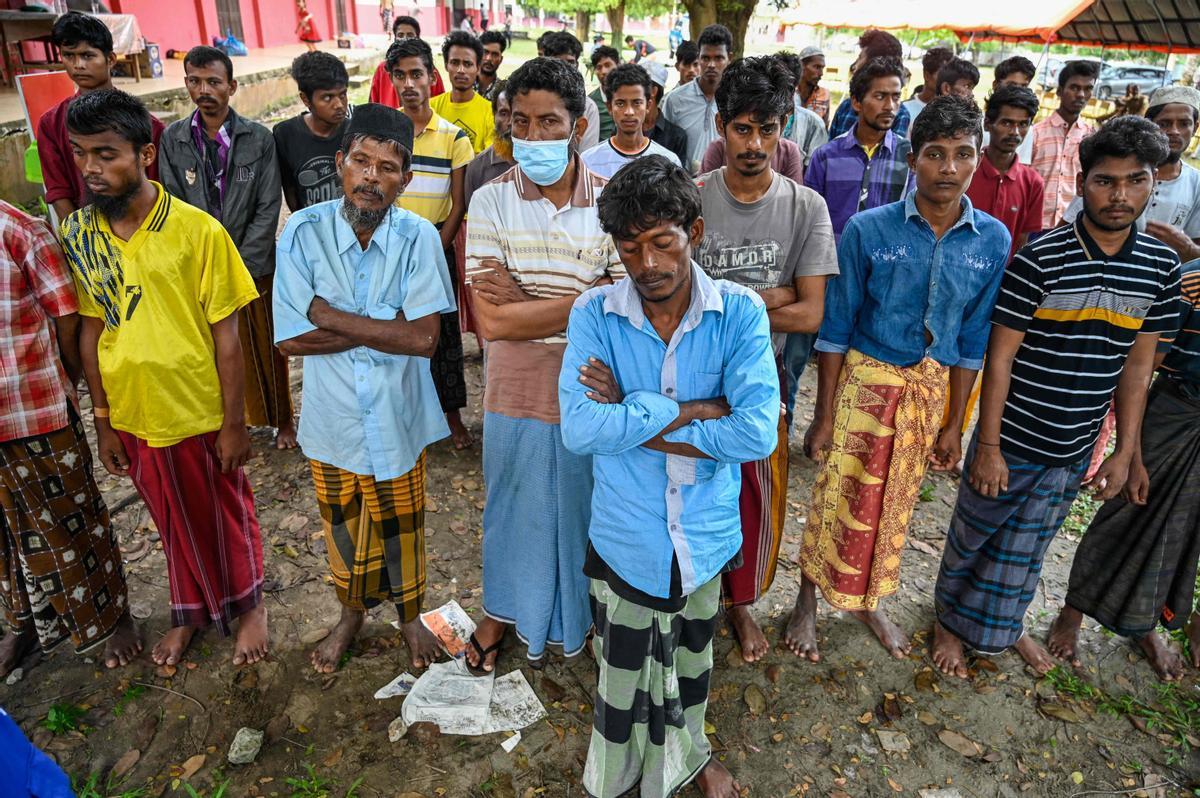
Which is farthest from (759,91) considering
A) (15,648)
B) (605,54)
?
(605,54)

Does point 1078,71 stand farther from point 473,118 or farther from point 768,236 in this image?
point 473,118

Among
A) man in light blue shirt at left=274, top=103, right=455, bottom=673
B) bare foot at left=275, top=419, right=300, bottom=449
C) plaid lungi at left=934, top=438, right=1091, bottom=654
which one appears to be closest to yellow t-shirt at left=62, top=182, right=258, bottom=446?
man in light blue shirt at left=274, top=103, right=455, bottom=673

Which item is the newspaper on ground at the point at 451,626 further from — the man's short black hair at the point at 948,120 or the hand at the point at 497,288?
the man's short black hair at the point at 948,120

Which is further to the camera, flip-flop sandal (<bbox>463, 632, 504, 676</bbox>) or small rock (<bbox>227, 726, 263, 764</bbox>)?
flip-flop sandal (<bbox>463, 632, 504, 676</bbox>)

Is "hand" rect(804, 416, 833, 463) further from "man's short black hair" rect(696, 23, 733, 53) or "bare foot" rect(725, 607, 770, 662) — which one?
"man's short black hair" rect(696, 23, 733, 53)

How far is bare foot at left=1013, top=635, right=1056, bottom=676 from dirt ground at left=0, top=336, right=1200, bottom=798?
0.05m

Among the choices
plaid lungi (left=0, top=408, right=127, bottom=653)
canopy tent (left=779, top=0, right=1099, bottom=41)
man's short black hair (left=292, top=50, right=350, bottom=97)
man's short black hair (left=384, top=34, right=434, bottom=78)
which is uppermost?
canopy tent (left=779, top=0, right=1099, bottom=41)

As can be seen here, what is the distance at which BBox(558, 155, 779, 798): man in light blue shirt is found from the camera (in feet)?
6.57

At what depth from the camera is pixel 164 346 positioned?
8.94 feet

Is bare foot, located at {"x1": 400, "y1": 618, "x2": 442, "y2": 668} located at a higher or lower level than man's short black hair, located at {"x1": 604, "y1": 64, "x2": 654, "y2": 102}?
lower

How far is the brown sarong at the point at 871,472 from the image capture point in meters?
2.98

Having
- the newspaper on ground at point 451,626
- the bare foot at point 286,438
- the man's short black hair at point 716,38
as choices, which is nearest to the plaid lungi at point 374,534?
the newspaper on ground at point 451,626

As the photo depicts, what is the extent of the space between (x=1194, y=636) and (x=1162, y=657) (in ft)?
0.82

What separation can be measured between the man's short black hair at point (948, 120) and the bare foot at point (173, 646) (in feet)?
12.0
